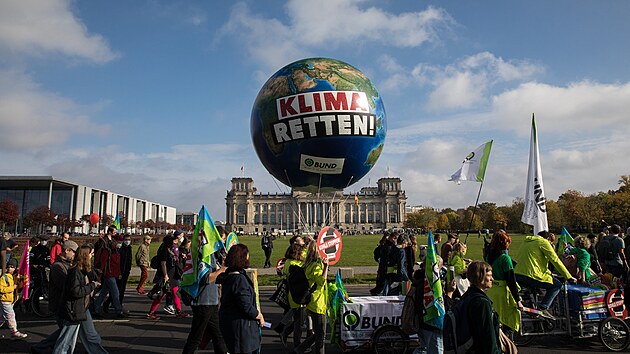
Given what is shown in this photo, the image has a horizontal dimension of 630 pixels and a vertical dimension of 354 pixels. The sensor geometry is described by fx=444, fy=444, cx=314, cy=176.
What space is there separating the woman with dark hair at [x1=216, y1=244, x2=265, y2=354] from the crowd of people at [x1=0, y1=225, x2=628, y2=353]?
0.01 meters

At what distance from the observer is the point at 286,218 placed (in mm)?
174750

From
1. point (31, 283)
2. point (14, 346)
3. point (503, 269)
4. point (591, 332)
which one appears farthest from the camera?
point (31, 283)

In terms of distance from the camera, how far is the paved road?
8062 millimetres

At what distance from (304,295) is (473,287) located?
3151mm

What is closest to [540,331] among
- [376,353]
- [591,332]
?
[591,332]

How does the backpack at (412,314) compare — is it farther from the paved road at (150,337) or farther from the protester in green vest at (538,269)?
the protester in green vest at (538,269)

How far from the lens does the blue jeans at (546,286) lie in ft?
26.0

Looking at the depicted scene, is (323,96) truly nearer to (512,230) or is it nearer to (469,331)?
(469,331)

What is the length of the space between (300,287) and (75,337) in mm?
3518

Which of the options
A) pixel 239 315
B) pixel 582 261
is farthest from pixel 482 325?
pixel 582 261

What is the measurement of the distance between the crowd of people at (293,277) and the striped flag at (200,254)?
248 mm

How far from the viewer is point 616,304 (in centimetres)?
794

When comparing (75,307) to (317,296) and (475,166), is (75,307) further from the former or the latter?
(475,166)

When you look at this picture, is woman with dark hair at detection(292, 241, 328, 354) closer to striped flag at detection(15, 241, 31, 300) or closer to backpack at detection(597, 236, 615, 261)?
striped flag at detection(15, 241, 31, 300)
